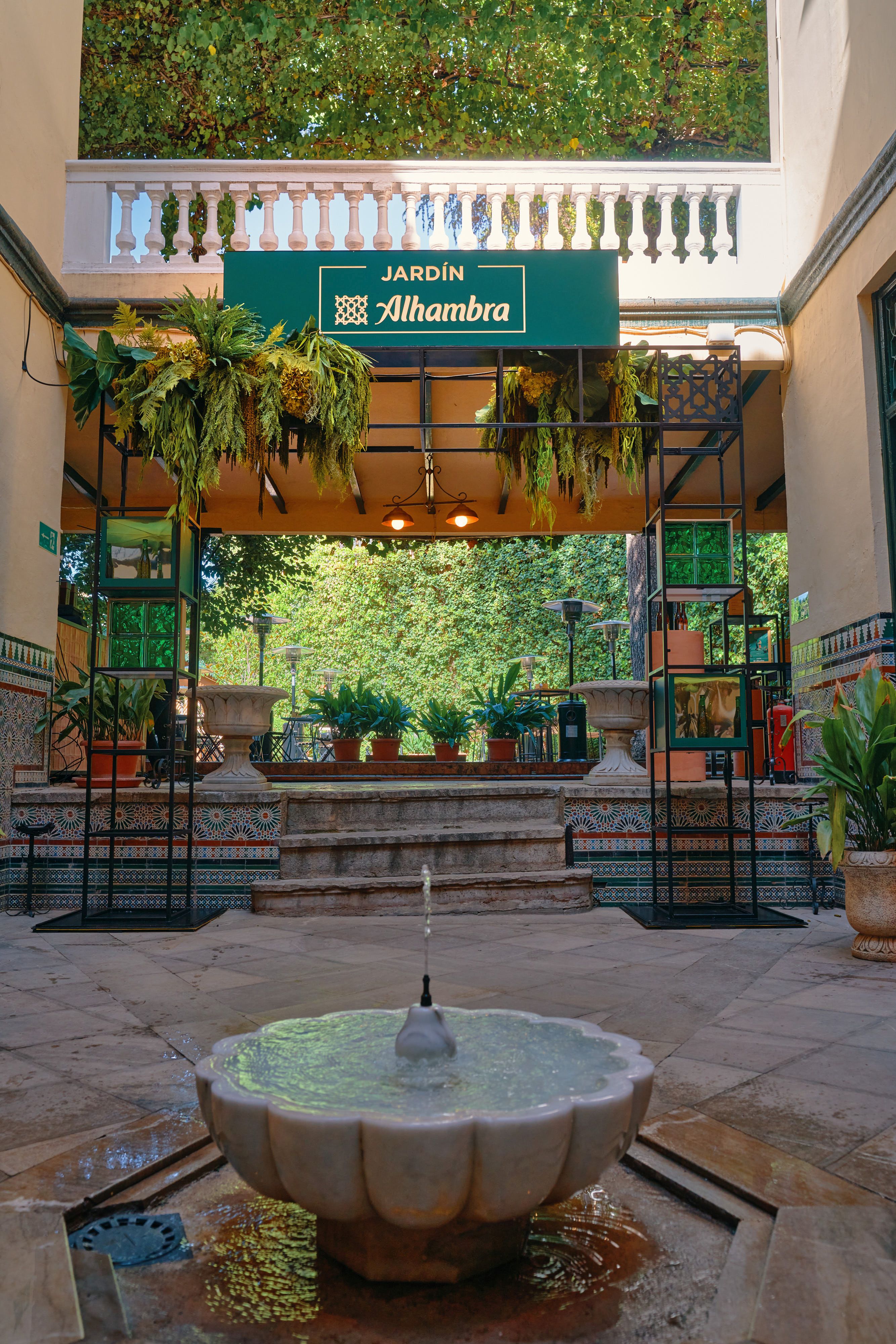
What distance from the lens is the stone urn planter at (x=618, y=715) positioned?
7.45 metres

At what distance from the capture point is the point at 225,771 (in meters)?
7.44

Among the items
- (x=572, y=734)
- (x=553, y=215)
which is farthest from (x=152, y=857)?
(x=572, y=734)

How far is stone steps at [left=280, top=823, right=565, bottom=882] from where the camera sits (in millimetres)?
6742

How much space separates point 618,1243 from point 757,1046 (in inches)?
57.7

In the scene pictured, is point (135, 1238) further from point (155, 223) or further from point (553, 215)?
point (553, 215)

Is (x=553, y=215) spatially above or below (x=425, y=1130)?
above

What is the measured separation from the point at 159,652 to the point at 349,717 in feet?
20.9

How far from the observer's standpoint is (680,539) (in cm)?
634

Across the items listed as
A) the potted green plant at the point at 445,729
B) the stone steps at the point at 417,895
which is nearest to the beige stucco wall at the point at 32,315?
the stone steps at the point at 417,895

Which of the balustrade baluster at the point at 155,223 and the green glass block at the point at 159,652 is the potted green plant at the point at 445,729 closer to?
the balustrade baluster at the point at 155,223

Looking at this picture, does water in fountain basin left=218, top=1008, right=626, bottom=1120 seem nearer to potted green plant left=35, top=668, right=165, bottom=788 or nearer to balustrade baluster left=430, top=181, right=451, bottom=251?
potted green plant left=35, top=668, right=165, bottom=788

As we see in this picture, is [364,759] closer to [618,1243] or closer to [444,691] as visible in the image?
[618,1243]

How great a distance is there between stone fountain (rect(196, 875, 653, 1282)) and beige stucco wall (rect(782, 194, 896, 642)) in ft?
16.3

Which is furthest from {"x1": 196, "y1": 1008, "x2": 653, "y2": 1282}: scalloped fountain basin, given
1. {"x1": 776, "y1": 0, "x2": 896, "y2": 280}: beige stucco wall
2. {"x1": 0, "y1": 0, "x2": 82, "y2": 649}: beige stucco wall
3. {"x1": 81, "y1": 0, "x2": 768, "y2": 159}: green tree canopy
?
{"x1": 81, "y1": 0, "x2": 768, "y2": 159}: green tree canopy
